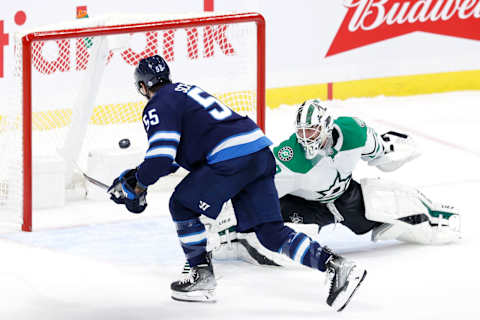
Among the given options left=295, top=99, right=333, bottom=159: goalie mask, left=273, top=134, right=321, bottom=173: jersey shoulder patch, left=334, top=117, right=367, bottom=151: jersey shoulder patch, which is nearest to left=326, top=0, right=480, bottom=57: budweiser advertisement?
left=334, top=117, right=367, bottom=151: jersey shoulder patch

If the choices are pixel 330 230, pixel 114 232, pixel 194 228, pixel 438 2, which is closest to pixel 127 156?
pixel 114 232

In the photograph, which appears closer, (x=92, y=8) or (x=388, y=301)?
(x=388, y=301)

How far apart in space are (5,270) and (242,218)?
3.63 ft

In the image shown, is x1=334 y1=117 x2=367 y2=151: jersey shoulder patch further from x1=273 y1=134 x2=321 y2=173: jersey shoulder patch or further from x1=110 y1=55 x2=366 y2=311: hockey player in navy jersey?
x1=110 y1=55 x2=366 y2=311: hockey player in navy jersey

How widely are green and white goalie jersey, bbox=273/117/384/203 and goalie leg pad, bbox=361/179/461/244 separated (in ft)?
0.61

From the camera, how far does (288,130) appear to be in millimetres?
7695

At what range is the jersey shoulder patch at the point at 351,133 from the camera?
4750 millimetres

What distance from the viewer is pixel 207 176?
4109 millimetres

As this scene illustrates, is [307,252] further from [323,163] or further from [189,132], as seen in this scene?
[323,163]

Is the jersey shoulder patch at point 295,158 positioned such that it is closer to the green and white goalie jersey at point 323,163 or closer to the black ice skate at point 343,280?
the green and white goalie jersey at point 323,163

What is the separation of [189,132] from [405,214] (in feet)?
4.22

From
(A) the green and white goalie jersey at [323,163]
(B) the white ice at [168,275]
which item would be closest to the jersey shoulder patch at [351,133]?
(A) the green and white goalie jersey at [323,163]

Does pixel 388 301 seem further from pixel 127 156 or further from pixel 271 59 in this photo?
pixel 271 59

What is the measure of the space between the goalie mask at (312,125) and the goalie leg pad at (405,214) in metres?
0.46
